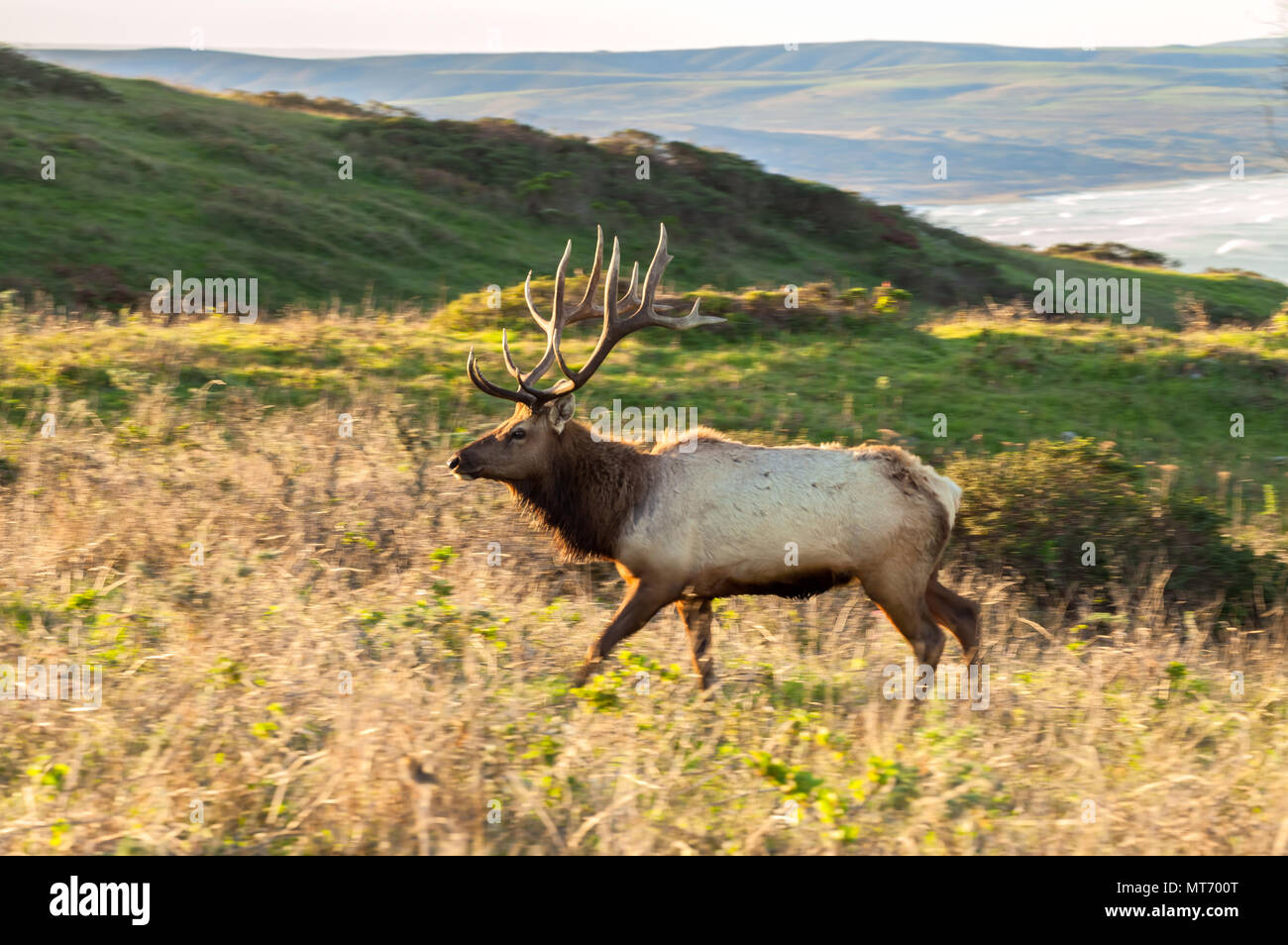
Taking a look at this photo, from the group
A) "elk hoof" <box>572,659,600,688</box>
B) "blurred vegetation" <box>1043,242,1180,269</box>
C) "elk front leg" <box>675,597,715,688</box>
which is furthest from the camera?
"blurred vegetation" <box>1043,242,1180,269</box>

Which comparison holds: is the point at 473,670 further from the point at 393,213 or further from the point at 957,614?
the point at 393,213

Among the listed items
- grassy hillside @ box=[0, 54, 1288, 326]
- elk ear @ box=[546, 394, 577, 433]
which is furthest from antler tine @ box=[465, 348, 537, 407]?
grassy hillside @ box=[0, 54, 1288, 326]

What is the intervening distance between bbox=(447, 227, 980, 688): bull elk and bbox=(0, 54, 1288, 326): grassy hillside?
20.5 metres

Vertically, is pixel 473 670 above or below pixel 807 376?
below

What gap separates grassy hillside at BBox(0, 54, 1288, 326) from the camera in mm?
29609

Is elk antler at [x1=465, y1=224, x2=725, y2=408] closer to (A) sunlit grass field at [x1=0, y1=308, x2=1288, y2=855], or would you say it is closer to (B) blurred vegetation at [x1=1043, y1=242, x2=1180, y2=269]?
(A) sunlit grass field at [x1=0, y1=308, x2=1288, y2=855]

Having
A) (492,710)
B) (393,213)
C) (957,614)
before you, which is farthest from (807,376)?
(393,213)

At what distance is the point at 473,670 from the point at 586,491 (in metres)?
1.61

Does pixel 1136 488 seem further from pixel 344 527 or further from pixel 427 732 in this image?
pixel 427 732

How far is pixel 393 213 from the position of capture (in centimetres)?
Answer: 3544

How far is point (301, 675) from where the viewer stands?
22.9 ft

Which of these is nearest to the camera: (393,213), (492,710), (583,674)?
(492,710)

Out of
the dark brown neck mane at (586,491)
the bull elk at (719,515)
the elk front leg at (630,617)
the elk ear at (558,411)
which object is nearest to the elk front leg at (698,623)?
the bull elk at (719,515)
